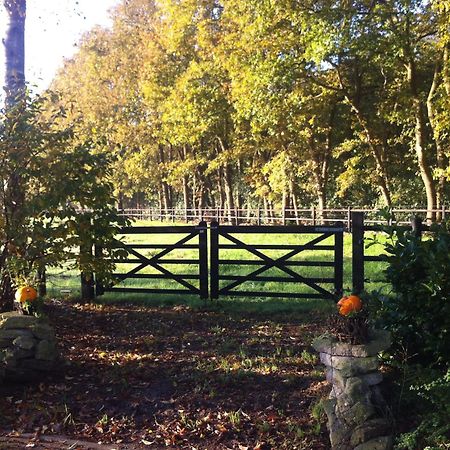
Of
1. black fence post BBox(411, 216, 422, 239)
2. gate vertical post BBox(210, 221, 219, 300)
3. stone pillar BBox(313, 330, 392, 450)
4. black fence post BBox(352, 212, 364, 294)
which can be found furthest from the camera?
gate vertical post BBox(210, 221, 219, 300)

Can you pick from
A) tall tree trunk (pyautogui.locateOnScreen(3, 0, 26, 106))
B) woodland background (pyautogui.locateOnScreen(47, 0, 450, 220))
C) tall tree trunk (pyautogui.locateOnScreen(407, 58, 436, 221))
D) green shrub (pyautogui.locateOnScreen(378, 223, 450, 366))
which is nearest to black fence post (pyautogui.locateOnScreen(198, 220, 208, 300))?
woodland background (pyautogui.locateOnScreen(47, 0, 450, 220))

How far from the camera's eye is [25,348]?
5.98m

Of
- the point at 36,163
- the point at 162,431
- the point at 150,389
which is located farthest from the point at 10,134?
the point at 162,431

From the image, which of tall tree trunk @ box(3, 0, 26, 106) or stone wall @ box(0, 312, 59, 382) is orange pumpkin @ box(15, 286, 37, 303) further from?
tall tree trunk @ box(3, 0, 26, 106)

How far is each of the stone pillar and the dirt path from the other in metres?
0.33

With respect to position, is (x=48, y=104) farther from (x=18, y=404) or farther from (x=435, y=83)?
(x=435, y=83)

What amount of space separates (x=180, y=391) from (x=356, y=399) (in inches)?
85.1

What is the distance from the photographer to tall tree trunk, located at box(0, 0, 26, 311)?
7426 millimetres

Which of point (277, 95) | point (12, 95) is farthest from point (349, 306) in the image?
point (277, 95)

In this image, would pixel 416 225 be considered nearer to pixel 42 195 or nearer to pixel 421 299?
pixel 421 299

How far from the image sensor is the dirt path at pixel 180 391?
4.70 meters

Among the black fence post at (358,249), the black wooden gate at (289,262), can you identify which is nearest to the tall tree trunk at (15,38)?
the black wooden gate at (289,262)

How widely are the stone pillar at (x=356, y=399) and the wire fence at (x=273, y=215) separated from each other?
17069 millimetres

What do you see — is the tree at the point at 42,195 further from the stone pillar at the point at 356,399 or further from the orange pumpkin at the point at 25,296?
the stone pillar at the point at 356,399
